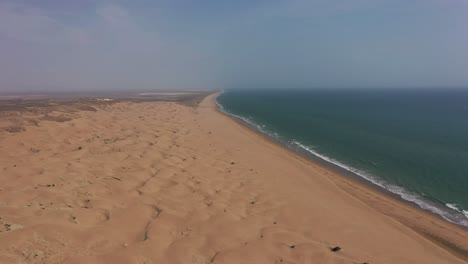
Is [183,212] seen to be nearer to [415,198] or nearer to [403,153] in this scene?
[415,198]

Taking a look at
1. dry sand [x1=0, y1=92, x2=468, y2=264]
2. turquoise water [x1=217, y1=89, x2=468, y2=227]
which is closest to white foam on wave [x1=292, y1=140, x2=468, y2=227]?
turquoise water [x1=217, y1=89, x2=468, y2=227]

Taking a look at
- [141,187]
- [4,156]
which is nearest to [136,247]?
[141,187]

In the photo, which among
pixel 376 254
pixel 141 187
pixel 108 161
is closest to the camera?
pixel 376 254

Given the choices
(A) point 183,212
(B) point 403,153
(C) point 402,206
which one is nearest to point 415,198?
(C) point 402,206

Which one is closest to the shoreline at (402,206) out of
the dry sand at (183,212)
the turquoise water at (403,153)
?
the dry sand at (183,212)

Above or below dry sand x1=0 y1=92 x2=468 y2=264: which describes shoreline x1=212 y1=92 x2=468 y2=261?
below

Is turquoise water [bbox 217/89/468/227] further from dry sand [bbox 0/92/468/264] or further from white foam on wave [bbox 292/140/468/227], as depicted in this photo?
dry sand [bbox 0/92/468/264]

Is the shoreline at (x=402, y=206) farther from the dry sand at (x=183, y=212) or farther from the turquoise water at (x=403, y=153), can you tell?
the turquoise water at (x=403, y=153)

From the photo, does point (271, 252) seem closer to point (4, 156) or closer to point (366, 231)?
point (366, 231)
